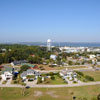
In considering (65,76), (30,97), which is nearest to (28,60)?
(65,76)

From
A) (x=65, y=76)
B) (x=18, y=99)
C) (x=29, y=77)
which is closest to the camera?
(x=18, y=99)

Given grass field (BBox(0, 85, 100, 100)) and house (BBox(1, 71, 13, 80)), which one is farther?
house (BBox(1, 71, 13, 80))

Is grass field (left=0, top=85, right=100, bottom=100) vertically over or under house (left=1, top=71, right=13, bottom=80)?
under

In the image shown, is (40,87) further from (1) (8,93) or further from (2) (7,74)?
(2) (7,74)

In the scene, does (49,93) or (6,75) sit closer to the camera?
(49,93)

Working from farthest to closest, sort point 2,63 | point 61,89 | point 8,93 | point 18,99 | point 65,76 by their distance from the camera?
point 2,63 < point 65,76 < point 61,89 < point 8,93 < point 18,99

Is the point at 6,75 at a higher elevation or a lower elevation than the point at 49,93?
higher

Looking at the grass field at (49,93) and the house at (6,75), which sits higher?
the house at (6,75)

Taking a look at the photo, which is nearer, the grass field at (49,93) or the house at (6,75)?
the grass field at (49,93)
